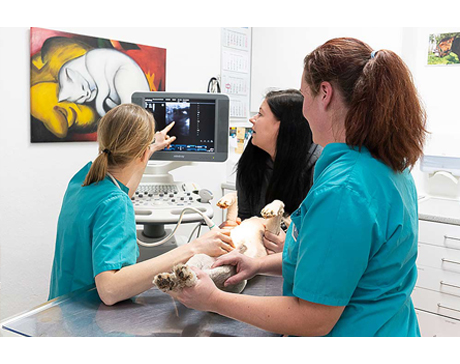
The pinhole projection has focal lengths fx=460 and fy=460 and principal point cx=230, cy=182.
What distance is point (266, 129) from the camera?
2025 millimetres

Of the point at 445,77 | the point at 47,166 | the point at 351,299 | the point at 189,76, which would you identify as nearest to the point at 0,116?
the point at 47,166

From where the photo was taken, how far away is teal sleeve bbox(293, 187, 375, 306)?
84 cm

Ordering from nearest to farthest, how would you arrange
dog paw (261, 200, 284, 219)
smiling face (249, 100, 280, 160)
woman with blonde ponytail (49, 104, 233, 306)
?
woman with blonde ponytail (49, 104, 233, 306), dog paw (261, 200, 284, 219), smiling face (249, 100, 280, 160)

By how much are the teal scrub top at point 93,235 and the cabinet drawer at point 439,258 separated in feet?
6.32

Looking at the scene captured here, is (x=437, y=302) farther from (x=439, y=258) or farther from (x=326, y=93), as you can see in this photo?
(x=326, y=93)

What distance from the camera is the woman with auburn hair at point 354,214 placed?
85 centimetres

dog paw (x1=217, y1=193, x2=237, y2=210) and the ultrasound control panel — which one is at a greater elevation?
dog paw (x1=217, y1=193, x2=237, y2=210)

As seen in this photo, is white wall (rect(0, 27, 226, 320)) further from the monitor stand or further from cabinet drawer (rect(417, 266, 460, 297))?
cabinet drawer (rect(417, 266, 460, 297))

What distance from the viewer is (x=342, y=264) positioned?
0.84 metres

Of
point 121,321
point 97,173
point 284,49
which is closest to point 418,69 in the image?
point 284,49

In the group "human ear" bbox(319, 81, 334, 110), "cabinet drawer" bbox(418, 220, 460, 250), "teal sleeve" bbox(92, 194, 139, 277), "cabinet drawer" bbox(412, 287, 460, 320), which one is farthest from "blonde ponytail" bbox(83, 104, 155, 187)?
"cabinet drawer" bbox(412, 287, 460, 320)

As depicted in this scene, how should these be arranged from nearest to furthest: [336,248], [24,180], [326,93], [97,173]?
1. [336,248]
2. [326,93]
3. [97,173]
4. [24,180]

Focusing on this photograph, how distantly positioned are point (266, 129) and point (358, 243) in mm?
1235

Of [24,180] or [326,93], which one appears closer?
[326,93]
